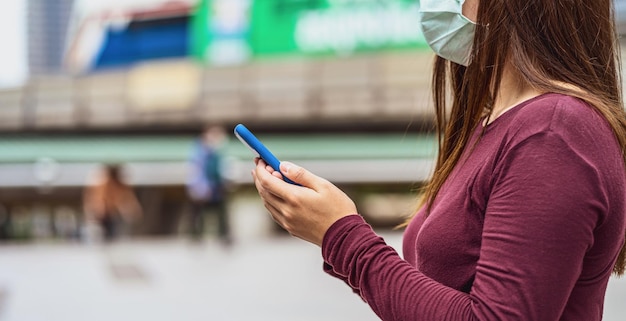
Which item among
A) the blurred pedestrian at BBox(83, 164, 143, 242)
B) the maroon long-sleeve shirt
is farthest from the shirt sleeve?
the blurred pedestrian at BBox(83, 164, 143, 242)

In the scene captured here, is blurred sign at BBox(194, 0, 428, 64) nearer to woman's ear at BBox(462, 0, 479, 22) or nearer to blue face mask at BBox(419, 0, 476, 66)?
blue face mask at BBox(419, 0, 476, 66)

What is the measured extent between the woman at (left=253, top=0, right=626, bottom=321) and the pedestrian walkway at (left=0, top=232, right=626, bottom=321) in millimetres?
4390

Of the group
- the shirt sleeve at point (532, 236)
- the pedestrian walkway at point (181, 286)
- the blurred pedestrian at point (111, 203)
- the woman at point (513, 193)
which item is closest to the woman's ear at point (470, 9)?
the woman at point (513, 193)

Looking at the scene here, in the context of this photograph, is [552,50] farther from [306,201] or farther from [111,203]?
[111,203]

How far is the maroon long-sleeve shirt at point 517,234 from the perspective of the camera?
1.04 m

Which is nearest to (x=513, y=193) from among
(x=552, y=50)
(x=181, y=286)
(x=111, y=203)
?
(x=552, y=50)

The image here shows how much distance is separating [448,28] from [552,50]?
0.76ft

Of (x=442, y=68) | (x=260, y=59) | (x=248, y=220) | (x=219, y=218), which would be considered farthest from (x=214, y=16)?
(x=442, y=68)

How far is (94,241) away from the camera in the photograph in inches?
420

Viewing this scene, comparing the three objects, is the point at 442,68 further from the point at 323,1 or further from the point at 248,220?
the point at 323,1

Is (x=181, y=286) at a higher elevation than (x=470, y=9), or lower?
lower

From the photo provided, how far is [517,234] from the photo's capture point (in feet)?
3.45

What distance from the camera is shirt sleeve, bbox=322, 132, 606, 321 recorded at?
1037 millimetres

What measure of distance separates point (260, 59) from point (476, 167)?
1385 cm
